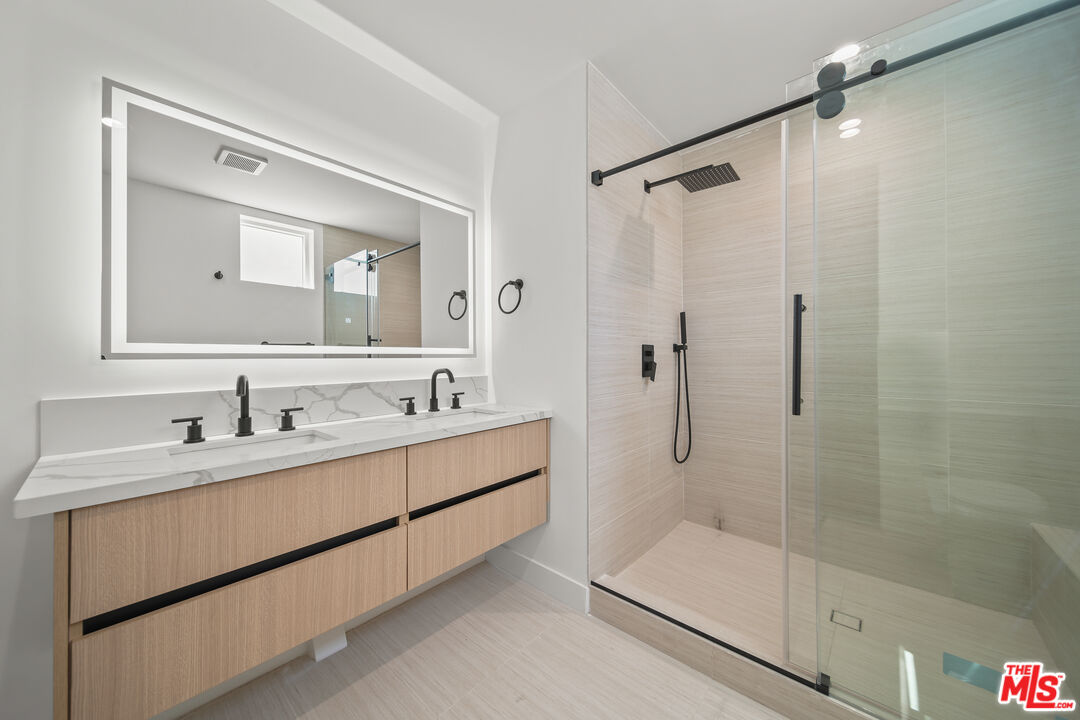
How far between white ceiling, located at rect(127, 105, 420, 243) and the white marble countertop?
0.88 meters

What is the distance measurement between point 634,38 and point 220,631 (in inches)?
98.6

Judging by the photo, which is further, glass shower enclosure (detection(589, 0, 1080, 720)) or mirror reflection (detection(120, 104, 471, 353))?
mirror reflection (detection(120, 104, 471, 353))

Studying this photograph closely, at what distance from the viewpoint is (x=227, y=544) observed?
40.0 inches

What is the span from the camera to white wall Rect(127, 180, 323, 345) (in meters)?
1.28

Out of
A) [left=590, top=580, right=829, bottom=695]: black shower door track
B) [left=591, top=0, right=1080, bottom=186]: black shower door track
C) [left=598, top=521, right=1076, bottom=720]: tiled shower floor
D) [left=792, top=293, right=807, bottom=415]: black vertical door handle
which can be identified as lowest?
[left=590, top=580, right=829, bottom=695]: black shower door track

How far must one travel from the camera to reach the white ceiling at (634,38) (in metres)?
1.57

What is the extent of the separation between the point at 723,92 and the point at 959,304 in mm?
1599

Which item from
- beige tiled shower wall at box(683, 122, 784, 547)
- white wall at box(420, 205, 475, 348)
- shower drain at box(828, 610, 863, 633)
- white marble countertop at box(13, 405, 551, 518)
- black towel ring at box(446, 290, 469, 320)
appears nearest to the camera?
white marble countertop at box(13, 405, 551, 518)

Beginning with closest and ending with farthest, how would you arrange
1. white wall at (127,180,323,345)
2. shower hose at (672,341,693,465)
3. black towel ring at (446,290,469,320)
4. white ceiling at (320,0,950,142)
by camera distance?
white wall at (127,180,323,345) < white ceiling at (320,0,950,142) < black towel ring at (446,290,469,320) < shower hose at (672,341,693,465)

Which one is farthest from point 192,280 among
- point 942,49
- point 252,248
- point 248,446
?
point 942,49

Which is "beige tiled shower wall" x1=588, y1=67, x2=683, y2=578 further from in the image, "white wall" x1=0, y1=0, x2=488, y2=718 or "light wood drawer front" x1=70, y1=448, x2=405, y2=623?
"white wall" x1=0, y1=0, x2=488, y2=718

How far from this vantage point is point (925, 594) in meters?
1.10

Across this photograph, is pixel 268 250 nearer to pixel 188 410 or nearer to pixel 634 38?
pixel 188 410

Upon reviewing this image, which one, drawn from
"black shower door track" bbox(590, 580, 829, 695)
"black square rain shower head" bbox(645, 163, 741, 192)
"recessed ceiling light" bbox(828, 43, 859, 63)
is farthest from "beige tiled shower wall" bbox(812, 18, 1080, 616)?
"black square rain shower head" bbox(645, 163, 741, 192)
